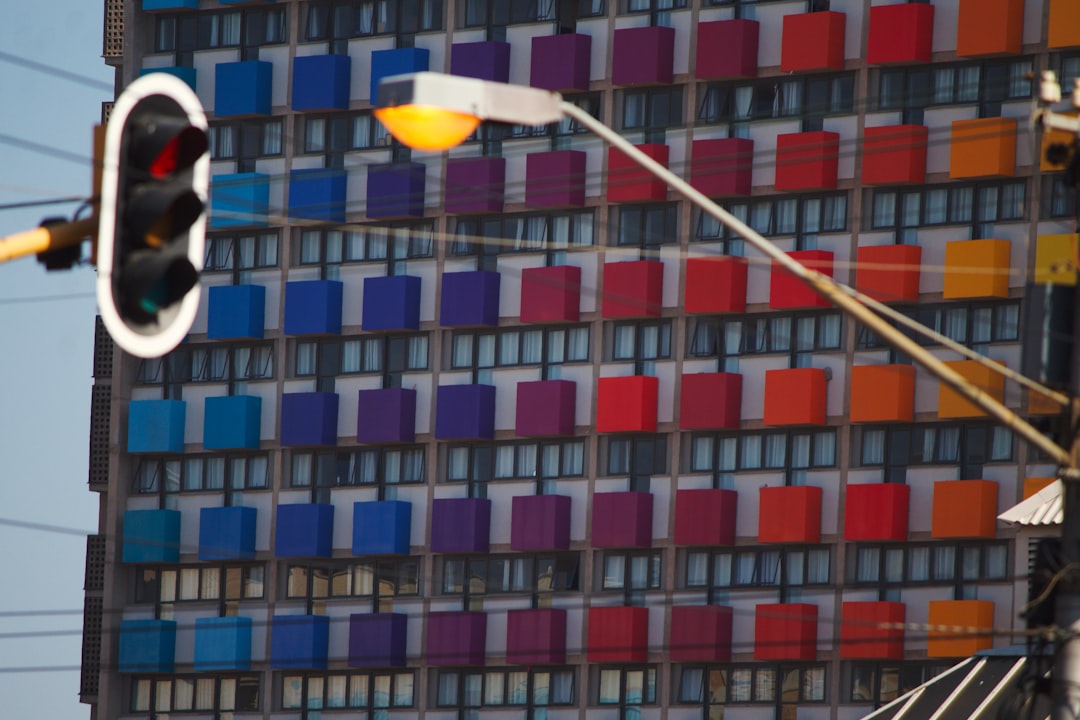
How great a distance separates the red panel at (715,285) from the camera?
66312 mm

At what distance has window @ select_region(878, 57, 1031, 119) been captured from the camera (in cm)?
6400

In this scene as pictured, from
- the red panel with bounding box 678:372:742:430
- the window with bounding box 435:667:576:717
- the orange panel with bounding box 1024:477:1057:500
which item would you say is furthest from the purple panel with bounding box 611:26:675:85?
the window with bounding box 435:667:576:717

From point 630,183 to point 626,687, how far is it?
14.8m

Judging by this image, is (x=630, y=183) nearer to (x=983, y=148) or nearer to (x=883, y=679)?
(x=983, y=148)

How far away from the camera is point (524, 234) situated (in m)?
70.6

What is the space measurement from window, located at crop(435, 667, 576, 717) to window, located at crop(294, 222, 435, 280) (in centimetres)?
1278

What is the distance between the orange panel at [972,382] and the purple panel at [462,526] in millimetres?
14552

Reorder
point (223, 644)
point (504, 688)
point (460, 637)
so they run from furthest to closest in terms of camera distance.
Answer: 1. point (223, 644)
2. point (504, 688)
3. point (460, 637)

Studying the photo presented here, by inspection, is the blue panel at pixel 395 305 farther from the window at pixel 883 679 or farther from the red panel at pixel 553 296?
the window at pixel 883 679

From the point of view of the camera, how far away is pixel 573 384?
68812 mm

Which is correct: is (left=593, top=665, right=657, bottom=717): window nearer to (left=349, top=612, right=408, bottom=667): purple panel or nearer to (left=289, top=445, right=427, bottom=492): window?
(left=349, top=612, right=408, bottom=667): purple panel

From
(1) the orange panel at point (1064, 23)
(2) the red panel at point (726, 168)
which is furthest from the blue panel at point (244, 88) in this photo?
(1) the orange panel at point (1064, 23)

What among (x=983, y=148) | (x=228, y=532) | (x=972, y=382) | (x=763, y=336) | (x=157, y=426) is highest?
(x=983, y=148)

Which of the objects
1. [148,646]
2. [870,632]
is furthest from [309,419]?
[870,632]
